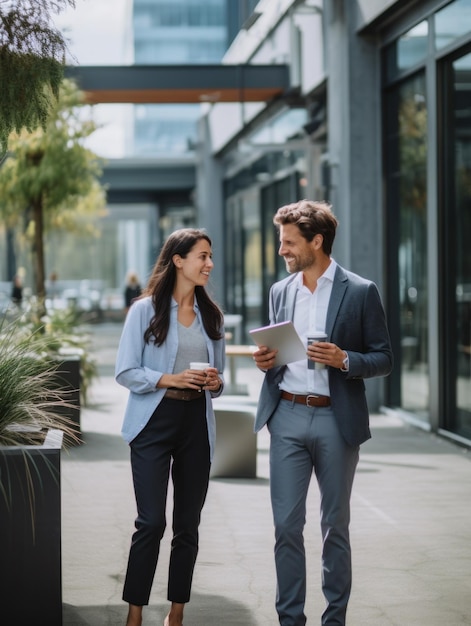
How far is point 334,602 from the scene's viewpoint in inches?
198

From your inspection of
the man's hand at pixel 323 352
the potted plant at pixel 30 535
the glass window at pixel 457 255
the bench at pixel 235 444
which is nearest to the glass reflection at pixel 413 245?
the glass window at pixel 457 255

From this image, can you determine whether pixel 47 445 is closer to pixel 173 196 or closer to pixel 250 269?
pixel 250 269

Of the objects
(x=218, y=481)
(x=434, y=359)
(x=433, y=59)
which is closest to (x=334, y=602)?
(x=218, y=481)

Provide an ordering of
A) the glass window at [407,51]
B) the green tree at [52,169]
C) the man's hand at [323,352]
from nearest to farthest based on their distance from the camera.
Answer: the man's hand at [323,352] < the glass window at [407,51] < the green tree at [52,169]

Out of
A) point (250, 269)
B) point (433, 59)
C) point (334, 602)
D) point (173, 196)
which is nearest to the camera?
point (334, 602)

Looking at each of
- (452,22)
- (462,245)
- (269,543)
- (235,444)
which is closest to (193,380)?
(269,543)

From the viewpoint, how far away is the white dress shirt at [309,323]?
506 cm

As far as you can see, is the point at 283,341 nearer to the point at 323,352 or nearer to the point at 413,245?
the point at 323,352

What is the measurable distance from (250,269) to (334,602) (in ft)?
71.8

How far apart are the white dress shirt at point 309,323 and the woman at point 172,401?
34 centimetres

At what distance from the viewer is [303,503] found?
5102 millimetres

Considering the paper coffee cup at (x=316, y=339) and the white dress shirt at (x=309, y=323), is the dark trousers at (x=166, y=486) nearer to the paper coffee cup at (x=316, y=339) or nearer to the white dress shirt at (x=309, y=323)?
the white dress shirt at (x=309, y=323)

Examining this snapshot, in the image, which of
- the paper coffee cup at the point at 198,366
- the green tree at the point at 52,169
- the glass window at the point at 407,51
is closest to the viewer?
the paper coffee cup at the point at 198,366

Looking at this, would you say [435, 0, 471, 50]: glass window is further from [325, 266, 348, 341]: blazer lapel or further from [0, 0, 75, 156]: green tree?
[325, 266, 348, 341]: blazer lapel
